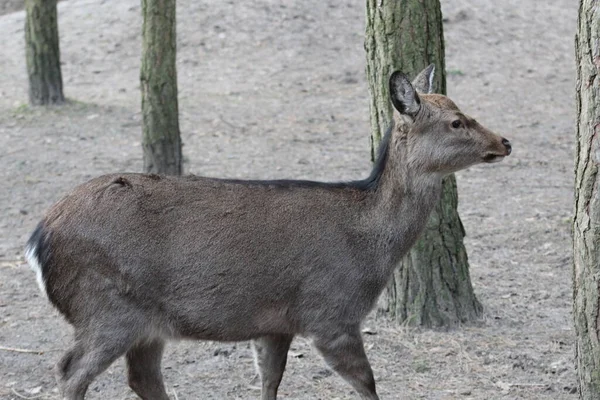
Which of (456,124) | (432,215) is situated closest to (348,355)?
(456,124)

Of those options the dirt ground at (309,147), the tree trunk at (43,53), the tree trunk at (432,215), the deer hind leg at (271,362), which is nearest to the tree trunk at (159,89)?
the dirt ground at (309,147)

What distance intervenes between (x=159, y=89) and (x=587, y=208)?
6189 mm

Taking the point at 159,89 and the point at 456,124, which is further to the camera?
the point at 159,89

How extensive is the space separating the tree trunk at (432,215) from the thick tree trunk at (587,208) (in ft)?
7.19

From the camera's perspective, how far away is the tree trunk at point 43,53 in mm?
13133

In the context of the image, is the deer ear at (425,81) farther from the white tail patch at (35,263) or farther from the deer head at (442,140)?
the white tail patch at (35,263)

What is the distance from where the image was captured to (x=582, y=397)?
4.88 m

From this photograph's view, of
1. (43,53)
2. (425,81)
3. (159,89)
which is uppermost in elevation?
(425,81)

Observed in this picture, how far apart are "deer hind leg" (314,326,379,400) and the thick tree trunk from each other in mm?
1181

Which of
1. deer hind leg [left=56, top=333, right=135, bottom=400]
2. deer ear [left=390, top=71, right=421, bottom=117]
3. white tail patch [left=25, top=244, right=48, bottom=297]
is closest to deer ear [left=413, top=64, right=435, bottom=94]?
deer ear [left=390, top=71, right=421, bottom=117]

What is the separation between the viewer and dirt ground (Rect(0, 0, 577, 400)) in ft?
21.5

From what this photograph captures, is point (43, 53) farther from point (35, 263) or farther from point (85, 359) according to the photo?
point (85, 359)

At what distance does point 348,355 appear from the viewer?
5434 millimetres

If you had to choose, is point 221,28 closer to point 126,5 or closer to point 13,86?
point 126,5
